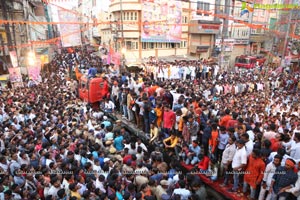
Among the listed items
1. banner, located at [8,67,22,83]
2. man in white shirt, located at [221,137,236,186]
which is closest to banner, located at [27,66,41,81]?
banner, located at [8,67,22,83]

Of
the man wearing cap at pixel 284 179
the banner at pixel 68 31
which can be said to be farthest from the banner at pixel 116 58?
the man wearing cap at pixel 284 179

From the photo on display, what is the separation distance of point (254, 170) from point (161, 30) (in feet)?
85.7

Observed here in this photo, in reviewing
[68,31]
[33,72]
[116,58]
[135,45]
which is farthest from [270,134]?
[135,45]

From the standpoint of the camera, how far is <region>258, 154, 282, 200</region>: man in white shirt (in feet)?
15.3

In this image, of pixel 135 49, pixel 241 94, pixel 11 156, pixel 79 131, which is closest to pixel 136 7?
pixel 135 49

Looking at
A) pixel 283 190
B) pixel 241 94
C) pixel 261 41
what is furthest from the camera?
pixel 261 41

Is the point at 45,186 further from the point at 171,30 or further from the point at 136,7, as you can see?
the point at 171,30

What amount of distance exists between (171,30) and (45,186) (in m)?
27.5

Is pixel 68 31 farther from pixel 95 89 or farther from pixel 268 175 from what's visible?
pixel 268 175

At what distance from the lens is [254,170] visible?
5.12 metres

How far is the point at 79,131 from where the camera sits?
7859 mm

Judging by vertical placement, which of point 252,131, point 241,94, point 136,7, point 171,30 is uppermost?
point 136,7

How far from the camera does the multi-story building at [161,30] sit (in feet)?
89.6

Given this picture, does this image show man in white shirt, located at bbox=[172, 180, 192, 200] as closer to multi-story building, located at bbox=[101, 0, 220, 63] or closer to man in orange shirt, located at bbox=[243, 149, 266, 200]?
man in orange shirt, located at bbox=[243, 149, 266, 200]
